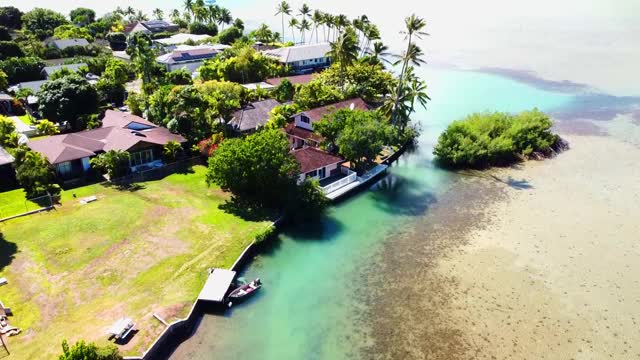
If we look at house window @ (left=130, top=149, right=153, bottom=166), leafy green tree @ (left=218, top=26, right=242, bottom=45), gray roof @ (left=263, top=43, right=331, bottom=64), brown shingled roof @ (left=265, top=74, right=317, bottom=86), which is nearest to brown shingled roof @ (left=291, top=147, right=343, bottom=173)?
house window @ (left=130, top=149, right=153, bottom=166)

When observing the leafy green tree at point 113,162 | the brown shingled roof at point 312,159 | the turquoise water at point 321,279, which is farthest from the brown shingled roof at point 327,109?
the leafy green tree at point 113,162

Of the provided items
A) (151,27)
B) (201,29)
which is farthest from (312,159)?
(151,27)

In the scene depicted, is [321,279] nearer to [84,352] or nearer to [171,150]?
[84,352]

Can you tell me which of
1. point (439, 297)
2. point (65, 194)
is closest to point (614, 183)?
point (439, 297)

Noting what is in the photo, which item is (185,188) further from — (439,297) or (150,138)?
(439,297)

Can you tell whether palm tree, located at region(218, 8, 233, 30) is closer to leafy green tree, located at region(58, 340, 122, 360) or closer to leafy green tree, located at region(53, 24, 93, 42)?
leafy green tree, located at region(53, 24, 93, 42)
